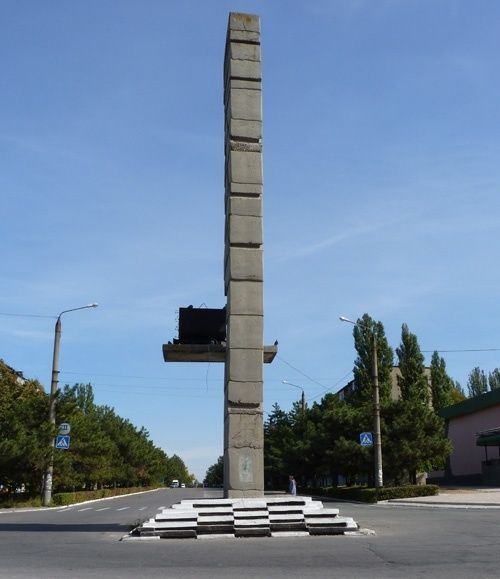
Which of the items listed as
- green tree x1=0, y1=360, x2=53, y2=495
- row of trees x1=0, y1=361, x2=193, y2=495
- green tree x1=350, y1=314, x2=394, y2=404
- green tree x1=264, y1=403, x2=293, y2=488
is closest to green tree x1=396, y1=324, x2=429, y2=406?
green tree x1=350, y1=314, x2=394, y2=404

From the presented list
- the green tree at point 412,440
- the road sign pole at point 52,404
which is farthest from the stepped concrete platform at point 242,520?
the green tree at point 412,440

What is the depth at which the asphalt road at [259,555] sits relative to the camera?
1095cm

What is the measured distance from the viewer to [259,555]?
44.4 feet

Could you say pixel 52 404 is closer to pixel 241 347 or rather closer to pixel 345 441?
pixel 345 441

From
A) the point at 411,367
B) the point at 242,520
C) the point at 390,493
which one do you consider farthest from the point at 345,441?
the point at 411,367

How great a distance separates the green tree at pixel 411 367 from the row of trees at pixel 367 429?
11 cm

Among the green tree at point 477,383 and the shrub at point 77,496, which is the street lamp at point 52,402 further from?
the green tree at point 477,383

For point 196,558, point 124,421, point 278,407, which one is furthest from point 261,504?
point 124,421

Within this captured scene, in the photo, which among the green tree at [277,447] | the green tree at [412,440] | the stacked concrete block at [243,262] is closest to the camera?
the stacked concrete block at [243,262]

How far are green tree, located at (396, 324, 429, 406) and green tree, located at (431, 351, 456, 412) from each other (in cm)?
584

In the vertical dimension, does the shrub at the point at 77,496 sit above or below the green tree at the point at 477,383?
below

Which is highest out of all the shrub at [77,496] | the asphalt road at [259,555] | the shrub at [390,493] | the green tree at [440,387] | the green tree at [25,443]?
the green tree at [440,387]

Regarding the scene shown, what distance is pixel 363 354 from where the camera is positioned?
2982 inches

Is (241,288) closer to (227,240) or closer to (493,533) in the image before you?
(227,240)
